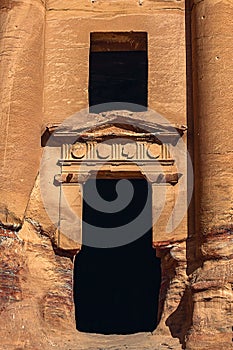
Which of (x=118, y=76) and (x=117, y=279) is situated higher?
(x=118, y=76)

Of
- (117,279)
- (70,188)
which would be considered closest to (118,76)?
(117,279)

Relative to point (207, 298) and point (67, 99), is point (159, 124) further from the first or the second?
point (207, 298)

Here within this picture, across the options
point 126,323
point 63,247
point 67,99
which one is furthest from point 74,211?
point 126,323

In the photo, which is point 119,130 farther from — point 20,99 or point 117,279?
point 117,279

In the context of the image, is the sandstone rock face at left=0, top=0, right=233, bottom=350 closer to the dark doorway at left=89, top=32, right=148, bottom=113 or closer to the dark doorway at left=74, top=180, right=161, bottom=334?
the dark doorway at left=89, top=32, right=148, bottom=113

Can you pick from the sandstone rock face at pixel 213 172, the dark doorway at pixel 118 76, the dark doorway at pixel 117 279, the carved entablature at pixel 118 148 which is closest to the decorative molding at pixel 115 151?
the carved entablature at pixel 118 148

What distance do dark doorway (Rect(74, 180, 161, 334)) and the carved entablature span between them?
205 inches

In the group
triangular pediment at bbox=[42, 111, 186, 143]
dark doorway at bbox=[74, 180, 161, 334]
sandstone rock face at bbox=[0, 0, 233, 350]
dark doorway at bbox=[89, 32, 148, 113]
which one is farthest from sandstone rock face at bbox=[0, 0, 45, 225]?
dark doorway at bbox=[74, 180, 161, 334]

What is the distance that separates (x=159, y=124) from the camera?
415 inches

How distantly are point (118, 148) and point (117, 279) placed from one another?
611cm

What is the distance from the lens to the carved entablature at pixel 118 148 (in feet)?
34.3

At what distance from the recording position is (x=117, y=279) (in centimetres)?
1622

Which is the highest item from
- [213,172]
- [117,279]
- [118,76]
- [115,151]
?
[118,76]

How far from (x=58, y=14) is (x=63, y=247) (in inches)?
122
